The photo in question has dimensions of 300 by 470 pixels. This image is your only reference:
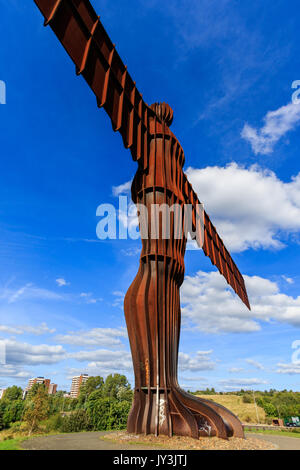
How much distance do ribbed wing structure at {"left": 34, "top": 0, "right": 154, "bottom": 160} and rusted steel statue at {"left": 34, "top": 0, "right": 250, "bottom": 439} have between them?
1.1 inches

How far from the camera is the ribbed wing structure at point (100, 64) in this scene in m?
8.90

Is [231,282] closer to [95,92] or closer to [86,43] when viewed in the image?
[95,92]

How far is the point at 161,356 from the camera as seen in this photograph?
10.4 meters

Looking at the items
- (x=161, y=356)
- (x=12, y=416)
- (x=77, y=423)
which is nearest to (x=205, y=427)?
(x=161, y=356)

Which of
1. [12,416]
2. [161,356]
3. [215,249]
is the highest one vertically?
[215,249]

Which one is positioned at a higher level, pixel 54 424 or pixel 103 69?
pixel 103 69

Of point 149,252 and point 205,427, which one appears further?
point 149,252

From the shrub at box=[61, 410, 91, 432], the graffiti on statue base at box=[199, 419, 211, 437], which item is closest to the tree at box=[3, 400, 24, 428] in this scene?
the shrub at box=[61, 410, 91, 432]

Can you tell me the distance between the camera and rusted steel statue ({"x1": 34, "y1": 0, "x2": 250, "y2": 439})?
367 inches

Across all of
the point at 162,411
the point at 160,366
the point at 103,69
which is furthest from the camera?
the point at 103,69

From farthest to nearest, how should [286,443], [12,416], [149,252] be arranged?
[12,416], [149,252], [286,443]

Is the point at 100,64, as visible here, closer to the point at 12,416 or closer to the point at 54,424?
the point at 54,424

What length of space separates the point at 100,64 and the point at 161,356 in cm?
1102
